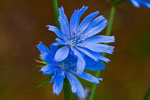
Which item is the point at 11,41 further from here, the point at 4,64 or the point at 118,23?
the point at 118,23

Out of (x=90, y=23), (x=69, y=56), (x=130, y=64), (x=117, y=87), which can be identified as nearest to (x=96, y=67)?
(x=69, y=56)

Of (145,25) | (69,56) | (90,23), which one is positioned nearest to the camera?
(69,56)

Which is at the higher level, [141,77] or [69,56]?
[69,56]

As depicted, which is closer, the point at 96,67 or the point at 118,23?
the point at 96,67

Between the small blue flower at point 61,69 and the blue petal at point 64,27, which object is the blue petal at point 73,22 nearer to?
the blue petal at point 64,27

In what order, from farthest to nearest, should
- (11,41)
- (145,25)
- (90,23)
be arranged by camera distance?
(145,25), (11,41), (90,23)

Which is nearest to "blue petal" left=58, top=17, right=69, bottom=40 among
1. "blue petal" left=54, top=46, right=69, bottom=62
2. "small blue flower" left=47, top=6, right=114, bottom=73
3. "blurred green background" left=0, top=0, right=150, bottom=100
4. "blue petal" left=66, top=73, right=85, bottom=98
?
"small blue flower" left=47, top=6, right=114, bottom=73

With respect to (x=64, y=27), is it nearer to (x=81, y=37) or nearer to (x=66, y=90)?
(x=81, y=37)

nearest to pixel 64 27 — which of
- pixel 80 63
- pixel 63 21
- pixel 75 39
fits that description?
pixel 63 21
